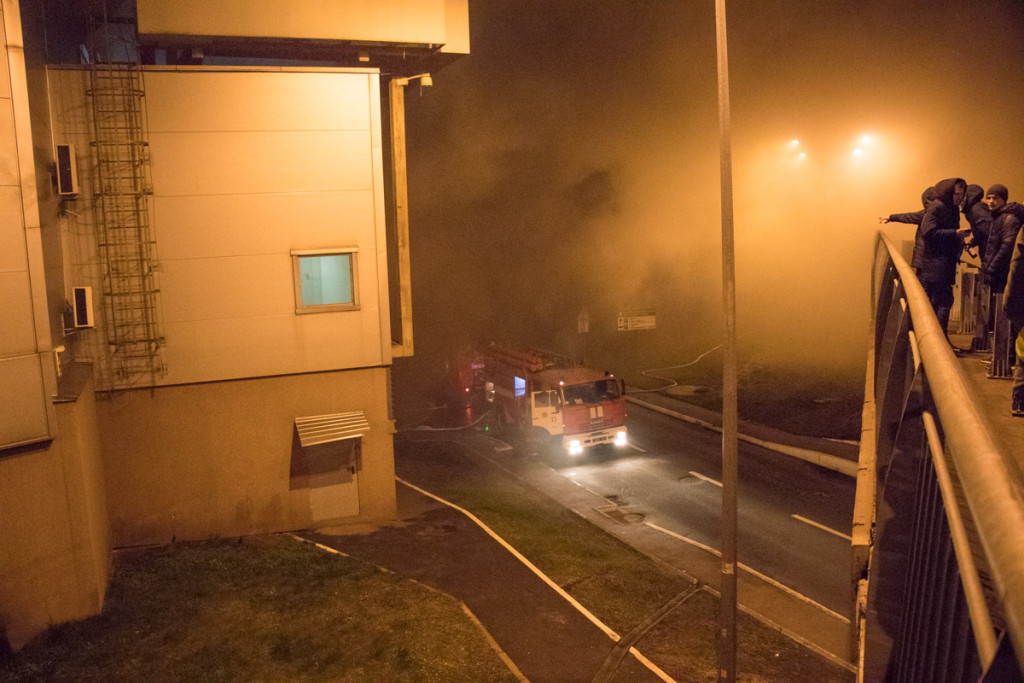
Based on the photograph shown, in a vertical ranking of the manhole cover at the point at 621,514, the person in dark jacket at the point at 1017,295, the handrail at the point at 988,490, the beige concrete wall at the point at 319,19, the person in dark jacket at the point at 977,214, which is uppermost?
the beige concrete wall at the point at 319,19

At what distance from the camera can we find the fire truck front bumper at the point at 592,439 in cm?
1598

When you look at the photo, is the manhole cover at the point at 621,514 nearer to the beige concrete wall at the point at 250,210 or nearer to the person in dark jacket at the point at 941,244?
the beige concrete wall at the point at 250,210

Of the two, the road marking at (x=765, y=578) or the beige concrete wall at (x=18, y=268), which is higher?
the beige concrete wall at (x=18, y=268)

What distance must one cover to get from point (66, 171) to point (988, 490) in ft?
36.1

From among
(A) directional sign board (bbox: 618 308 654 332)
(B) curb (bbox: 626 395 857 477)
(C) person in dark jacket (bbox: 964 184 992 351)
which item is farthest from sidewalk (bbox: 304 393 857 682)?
(A) directional sign board (bbox: 618 308 654 332)

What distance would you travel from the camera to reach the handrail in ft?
3.40

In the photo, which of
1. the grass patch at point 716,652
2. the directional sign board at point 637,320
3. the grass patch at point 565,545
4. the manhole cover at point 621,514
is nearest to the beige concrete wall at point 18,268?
the grass patch at point 565,545

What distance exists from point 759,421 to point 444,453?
25.7 ft

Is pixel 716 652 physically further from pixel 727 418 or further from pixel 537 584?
pixel 727 418

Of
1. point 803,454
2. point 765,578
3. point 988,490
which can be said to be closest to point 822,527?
point 765,578

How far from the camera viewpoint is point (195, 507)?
36.4 feet

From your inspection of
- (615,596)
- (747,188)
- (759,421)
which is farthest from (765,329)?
(615,596)

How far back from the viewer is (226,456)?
11.3 meters

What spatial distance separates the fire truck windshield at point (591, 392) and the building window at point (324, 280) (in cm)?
594
